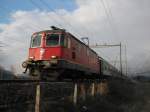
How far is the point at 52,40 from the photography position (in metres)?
18.8

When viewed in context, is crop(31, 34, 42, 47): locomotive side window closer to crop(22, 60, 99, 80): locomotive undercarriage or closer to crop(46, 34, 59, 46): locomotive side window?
crop(46, 34, 59, 46): locomotive side window

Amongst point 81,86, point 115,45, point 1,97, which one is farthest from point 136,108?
point 115,45

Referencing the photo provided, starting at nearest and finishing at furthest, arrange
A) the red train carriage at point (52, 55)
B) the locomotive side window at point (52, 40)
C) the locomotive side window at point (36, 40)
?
the red train carriage at point (52, 55)
the locomotive side window at point (52, 40)
the locomotive side window at point (36, 40)

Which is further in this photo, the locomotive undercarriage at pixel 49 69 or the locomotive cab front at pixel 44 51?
the locomotive cab front at pixel 44 51

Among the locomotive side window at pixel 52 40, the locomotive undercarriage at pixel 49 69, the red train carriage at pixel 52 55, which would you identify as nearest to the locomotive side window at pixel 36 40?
the red train carriage at pixel 52 55

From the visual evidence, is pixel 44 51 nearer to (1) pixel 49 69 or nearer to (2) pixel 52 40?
(2) pixel 52 40

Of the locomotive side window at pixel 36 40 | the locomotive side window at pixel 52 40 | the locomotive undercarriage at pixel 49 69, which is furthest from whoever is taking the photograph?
the locomotive side window at pixel 36 40

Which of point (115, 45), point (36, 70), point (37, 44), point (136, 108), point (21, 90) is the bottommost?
point (136, 108)

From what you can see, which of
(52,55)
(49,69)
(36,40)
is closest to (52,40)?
(52,55)

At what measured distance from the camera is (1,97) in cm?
1252

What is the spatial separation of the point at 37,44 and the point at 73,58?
2.60 m

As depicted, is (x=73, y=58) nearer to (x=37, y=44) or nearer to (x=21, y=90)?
(x=37, y=44)

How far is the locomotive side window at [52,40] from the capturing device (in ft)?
60.9

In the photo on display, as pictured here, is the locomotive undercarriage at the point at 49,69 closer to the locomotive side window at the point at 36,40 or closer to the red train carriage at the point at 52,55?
the red train carriage at the point at 52,55
